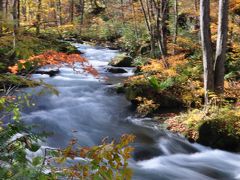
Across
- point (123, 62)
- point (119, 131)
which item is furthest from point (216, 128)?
point (123, 62)

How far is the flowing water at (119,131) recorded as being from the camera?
25.3 feet

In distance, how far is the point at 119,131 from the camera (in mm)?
9883

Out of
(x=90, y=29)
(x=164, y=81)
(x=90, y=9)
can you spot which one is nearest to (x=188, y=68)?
(x=164, y=81)

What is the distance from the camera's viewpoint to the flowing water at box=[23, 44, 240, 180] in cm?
771

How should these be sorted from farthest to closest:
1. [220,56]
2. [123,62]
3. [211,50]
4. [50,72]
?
[123,62]
[50,72]
[220,56]
[211,50]

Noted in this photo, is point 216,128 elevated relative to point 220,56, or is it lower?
lower

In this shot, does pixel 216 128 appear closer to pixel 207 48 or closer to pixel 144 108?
pixel 207 48

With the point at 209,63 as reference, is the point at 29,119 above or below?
below

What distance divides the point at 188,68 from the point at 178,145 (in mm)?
5785

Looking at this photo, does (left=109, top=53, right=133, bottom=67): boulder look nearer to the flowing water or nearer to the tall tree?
the flowing water

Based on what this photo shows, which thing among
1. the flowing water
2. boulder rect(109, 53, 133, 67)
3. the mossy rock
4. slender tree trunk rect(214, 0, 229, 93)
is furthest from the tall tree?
boulder rect(109, 53, 133, 67)

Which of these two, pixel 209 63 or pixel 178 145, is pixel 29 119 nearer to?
pixel 178 145

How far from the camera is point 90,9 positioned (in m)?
36.6

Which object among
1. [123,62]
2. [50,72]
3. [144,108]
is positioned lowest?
[144,108]
